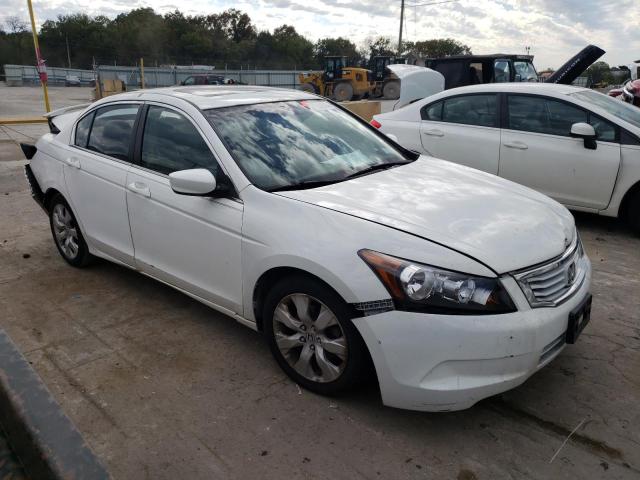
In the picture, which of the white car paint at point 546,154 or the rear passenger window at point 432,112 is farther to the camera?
the rear passenger window at point 432,112

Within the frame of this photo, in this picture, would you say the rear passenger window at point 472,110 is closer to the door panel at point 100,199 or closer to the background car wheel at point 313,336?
the door panel at point 100,199

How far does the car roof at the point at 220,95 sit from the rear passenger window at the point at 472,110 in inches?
113

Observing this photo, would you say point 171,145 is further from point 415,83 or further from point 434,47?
point 434,47

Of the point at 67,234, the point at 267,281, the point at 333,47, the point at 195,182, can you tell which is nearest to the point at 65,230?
the point at 67,234

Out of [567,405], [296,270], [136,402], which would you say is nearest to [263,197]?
[296,270]

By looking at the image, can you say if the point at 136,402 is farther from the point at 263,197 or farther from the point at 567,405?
the point at 567,405

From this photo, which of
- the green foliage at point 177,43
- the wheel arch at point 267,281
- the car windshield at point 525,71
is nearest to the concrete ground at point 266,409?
the wheel arch at point 267,281

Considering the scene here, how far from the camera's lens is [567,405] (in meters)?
2.88

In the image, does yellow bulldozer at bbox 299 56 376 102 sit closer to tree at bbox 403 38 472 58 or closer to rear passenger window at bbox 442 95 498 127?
rear passenger window at bbox 442 95 498 127

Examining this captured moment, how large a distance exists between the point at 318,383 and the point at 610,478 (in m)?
1.40

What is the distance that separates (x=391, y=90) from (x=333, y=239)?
30.5m

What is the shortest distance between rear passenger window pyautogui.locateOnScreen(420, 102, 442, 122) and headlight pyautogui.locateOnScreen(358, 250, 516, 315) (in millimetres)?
4655

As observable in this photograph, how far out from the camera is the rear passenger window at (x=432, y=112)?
6.75 meters

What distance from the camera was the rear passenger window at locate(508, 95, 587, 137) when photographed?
5789mm
